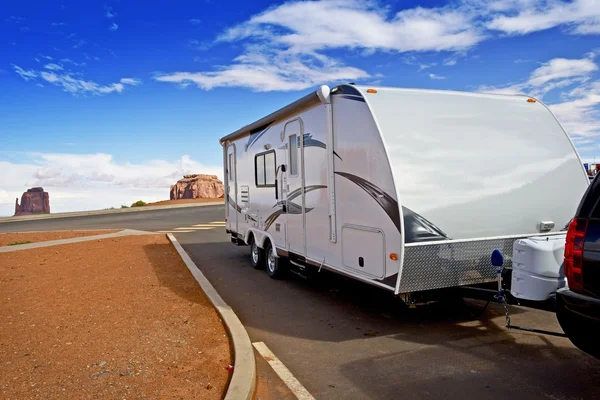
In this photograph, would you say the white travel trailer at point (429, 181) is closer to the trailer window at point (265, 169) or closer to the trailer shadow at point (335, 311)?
the trailer shadow at point (335, 311)

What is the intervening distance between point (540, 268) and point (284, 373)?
2679 mm

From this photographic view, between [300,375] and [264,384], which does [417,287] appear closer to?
[300,375]

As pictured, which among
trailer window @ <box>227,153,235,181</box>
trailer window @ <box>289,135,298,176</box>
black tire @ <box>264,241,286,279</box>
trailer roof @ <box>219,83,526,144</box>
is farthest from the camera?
trailer window @ <box>227,153,235,181</box>

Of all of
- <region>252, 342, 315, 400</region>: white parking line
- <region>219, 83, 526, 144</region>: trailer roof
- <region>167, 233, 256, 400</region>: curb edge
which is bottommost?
<region>252, 342, 315, 400</region>: white parking line

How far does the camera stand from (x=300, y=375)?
4648mm

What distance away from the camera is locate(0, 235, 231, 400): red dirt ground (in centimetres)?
423

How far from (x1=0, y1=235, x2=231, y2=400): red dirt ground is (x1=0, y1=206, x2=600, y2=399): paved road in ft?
2.65

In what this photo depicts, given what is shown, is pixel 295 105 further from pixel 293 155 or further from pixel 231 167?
pixel 231 167

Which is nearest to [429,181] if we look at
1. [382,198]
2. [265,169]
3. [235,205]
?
[382,198]

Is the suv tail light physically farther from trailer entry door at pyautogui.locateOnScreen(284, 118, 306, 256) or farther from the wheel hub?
the wheel hub

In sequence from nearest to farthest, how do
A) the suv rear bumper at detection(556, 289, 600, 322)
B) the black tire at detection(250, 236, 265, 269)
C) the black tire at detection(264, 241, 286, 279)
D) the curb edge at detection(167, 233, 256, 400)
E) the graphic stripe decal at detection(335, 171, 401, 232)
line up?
the suv rear bumper at detection(556, 289, 600, 322) < the curb edge at detection(167, 233, 256, 400) < the graphic stripe decal at detection(335, 171, 401, 232) < the black tire at detection(264, 241, 286, 279) < the black tire at detection(250, 236, 265, 269)

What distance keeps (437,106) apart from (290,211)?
3106mm

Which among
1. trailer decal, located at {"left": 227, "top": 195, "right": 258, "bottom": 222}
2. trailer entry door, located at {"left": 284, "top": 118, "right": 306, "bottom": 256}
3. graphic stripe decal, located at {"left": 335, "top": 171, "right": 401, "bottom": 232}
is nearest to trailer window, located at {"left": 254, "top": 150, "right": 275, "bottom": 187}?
trailer entry door, located at {"left": 284, "top": 118, "right": 306, "bottom": 256}

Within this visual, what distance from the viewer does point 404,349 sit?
17.0 feet
